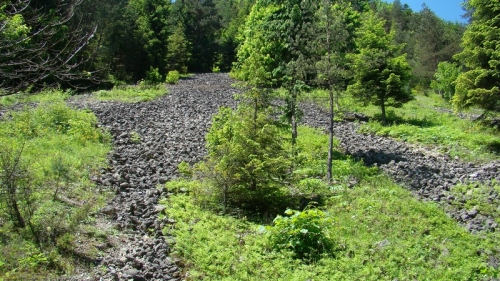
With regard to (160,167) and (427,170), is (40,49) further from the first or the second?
(427,170)

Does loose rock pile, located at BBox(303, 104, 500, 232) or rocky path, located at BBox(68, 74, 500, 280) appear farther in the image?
loose rock pile, located at BBox(303, 104, 500, 232)

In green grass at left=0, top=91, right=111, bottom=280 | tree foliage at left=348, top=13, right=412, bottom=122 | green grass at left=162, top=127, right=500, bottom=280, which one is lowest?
green grass at left=162, top=127, right=500, bottom=280

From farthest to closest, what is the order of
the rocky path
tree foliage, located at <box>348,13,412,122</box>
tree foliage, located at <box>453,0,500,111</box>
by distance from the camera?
tree foliage, located at <box>348,13,412,122</box> → tree foliage, located at <box>453,0,500,111</box> → the rocky path

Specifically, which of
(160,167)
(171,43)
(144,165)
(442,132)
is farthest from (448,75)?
(171,43)

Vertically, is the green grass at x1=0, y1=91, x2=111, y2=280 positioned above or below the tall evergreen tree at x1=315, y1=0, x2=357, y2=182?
below

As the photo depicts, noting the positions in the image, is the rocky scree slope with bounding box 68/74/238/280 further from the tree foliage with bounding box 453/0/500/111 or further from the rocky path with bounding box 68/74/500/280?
the tree foliage with bounding box 453/0/500/111

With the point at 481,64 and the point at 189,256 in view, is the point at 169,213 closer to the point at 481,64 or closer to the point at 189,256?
the point at 189,256

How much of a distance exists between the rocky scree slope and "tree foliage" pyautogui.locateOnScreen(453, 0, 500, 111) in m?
10.7

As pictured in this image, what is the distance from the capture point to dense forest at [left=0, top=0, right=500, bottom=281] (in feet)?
22.9

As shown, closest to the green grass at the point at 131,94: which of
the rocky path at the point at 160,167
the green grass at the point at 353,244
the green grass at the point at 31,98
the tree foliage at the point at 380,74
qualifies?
the rocky path at the point at 160,167

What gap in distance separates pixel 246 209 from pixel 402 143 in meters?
10.2

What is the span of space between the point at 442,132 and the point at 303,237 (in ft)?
42.1

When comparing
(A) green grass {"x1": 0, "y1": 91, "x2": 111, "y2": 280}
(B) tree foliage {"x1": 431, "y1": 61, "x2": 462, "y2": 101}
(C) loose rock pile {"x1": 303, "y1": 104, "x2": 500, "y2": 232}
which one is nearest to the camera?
(A) green grass {"x1": 0, "y1": 91, "x2": 111, "y2": 280}

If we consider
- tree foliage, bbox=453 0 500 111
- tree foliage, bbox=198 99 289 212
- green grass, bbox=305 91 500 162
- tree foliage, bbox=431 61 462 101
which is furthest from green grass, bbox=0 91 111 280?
tree foliage, bbox=431 61 462 101
